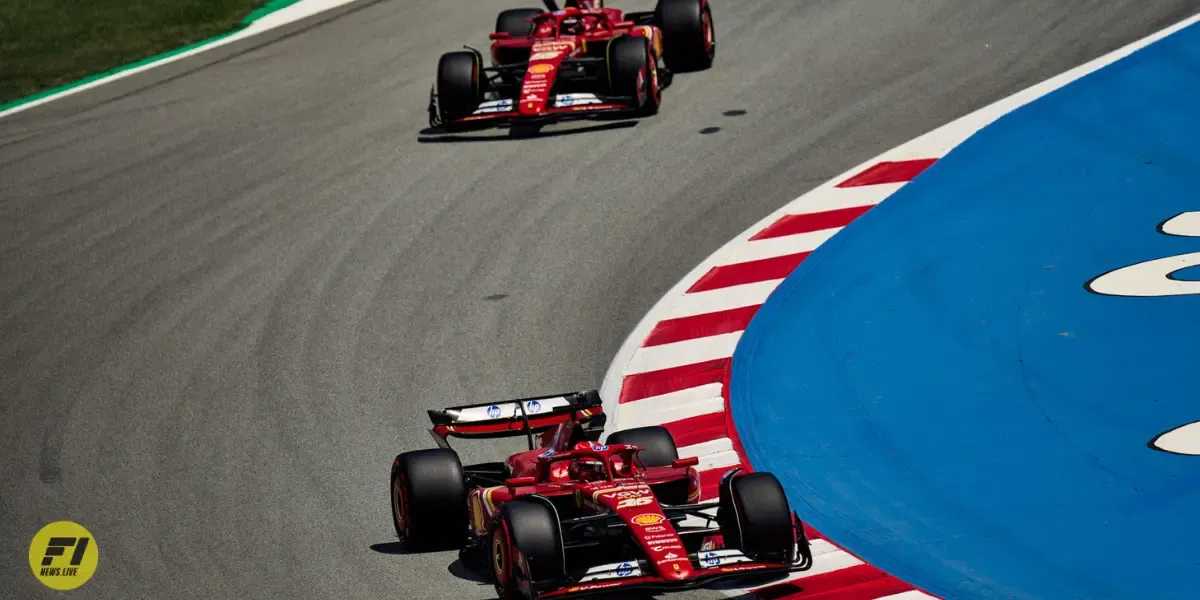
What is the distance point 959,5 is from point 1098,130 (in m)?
5.16

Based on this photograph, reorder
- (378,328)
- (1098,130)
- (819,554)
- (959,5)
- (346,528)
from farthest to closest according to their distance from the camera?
→ (959,5)
(1098,130)
(378,328)
(346,528)
(819,554)

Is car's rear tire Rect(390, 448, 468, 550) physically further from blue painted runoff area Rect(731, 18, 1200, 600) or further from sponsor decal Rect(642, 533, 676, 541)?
blue painted runoff area Rect(731, 18, 1200, 600)

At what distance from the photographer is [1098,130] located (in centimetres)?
1457

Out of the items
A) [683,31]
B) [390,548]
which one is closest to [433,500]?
[390,548]

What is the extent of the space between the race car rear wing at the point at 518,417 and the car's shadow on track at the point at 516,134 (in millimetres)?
7381

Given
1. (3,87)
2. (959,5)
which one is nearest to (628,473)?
(959,5)

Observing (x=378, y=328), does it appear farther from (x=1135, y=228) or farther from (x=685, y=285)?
(x=1135, y=228)

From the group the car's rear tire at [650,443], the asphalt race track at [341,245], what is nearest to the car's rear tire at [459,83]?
the asphalt race track at [341,245]

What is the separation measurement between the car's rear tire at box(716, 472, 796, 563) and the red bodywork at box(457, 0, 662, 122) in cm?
790

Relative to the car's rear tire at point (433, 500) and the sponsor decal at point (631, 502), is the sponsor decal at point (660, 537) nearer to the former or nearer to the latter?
the sponsor decal at point (631, 502)

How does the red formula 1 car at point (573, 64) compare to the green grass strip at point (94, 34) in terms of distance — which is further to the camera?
the green grass strip at point (94, 34)

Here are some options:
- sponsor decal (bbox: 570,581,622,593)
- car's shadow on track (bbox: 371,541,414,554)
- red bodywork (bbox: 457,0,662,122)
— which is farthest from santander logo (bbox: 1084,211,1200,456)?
Answer: red bodywork (bbox: 457,0,662,122)

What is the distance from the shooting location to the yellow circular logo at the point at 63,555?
919 cm

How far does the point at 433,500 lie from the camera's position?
28.9ft
